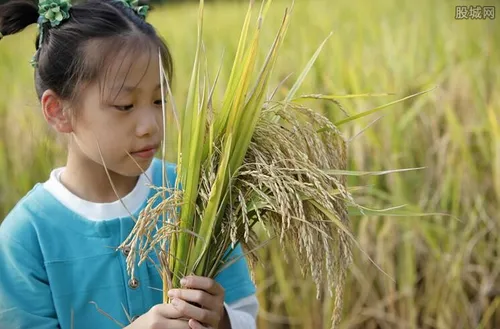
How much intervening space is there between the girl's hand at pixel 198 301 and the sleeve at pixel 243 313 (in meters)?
0.22

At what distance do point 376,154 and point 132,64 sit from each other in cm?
139

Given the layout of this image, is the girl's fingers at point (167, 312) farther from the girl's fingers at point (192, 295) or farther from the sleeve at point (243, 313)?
the sleeve at point (243, 313)

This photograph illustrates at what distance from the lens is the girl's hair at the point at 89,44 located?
168cm

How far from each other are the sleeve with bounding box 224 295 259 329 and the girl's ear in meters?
0.49

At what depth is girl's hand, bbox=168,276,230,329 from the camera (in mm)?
1448

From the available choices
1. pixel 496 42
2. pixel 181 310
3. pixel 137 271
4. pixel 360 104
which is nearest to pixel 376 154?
pixel 360 104

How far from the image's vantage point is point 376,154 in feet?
9.37

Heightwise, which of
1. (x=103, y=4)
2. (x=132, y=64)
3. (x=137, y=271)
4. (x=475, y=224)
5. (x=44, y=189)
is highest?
(x=103, y=4)

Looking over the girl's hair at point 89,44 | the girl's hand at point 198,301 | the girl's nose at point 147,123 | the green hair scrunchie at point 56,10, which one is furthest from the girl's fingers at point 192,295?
the green hair scrunchie at point 56,10

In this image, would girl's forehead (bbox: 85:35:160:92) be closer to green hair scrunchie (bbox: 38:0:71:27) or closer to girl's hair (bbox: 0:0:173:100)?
girl's hair (bbox: 0:0:173:100)

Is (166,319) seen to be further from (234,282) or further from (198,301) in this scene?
(234,282)

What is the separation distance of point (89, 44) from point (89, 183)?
0.95 feet

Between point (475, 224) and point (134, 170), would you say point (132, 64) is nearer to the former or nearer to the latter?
point (134, 170)
